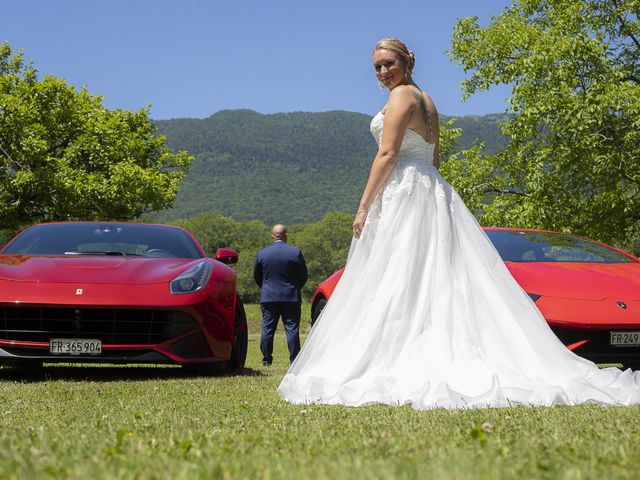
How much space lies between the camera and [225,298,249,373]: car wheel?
26.6 feet

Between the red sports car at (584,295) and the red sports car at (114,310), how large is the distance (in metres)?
2.86

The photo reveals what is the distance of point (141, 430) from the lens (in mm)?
3584

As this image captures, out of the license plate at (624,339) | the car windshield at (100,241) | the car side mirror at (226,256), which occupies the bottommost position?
the license plate at (624,339)

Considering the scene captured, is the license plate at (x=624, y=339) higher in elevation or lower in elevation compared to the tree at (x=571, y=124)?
lower

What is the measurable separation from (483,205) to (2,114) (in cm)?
1973

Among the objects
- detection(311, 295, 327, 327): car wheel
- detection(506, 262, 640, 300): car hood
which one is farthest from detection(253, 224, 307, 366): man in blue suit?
detection(506, 262, 640, 300): car hood

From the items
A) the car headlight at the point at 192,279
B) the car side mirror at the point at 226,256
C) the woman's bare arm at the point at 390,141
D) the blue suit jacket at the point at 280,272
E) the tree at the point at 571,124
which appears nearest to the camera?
the woman's bare arm at the point at 390,141

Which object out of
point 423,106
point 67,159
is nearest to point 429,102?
point 423,106

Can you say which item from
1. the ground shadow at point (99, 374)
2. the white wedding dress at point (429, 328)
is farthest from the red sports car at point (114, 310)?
the white wedding dress at point (429, 328)

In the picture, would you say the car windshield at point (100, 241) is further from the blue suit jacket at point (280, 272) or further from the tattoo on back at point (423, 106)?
the tattoo on back at point (423, 106)

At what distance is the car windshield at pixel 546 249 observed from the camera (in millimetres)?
7689

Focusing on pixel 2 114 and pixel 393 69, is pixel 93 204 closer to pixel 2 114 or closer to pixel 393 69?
pixel 2 114

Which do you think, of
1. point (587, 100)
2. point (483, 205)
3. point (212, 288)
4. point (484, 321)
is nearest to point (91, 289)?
point (212, 288)

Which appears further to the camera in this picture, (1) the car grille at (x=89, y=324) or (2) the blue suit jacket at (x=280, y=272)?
(2) the blue suit jacket at (x=280, y=272)
